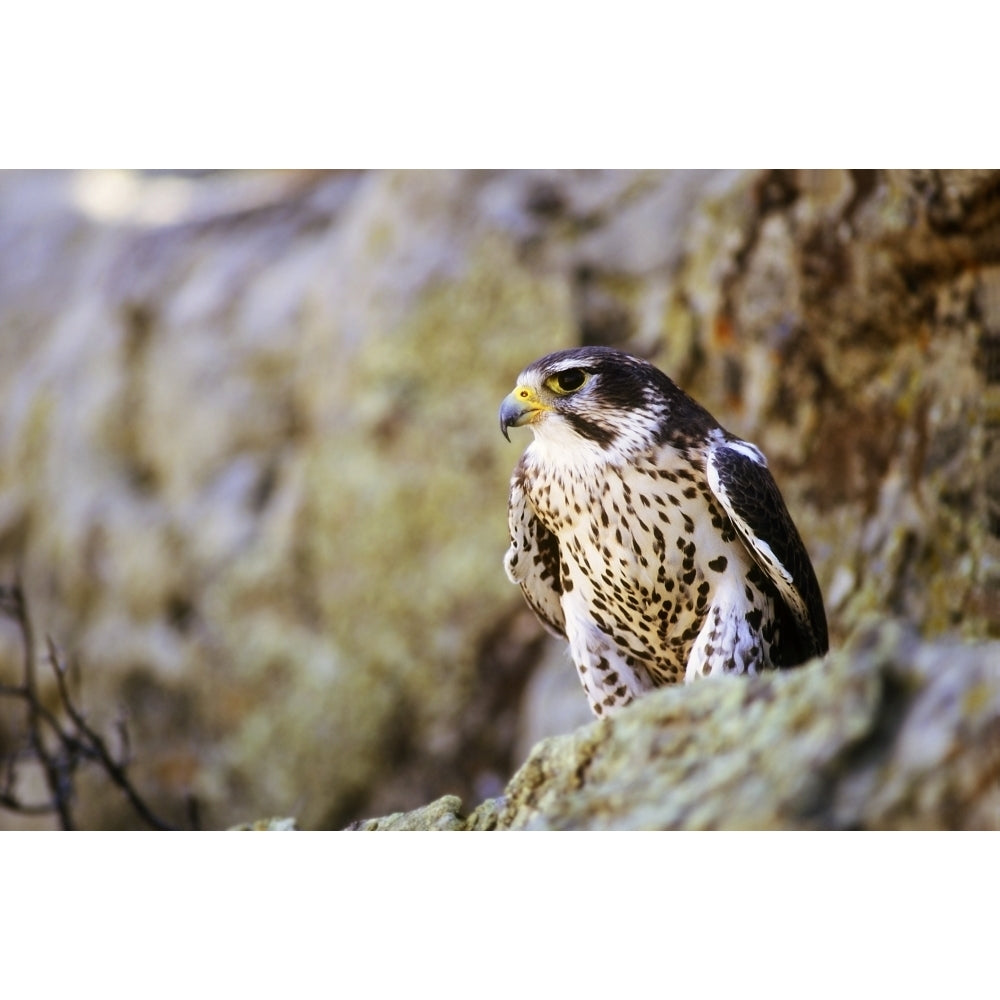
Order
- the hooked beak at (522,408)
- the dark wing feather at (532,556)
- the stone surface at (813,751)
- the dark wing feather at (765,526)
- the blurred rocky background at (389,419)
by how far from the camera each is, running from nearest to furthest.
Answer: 1. the stone surface at (813,751)
2. the dark wing feather at (765,526)
3. the hooked beak at (522,408)
4. the dark wing feather at (532,556)
5. the blurred rocky background at (389,419)

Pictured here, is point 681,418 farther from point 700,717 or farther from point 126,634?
point 126,634

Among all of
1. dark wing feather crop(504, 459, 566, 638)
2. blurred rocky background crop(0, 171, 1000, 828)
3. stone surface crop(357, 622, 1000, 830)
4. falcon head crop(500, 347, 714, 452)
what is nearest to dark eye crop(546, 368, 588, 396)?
falcon head crop(500, 347, 714, 452)

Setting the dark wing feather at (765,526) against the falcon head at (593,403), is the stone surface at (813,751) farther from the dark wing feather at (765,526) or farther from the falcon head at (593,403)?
the falcon head at (593,403)

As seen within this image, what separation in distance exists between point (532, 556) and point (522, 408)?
418 millimetres

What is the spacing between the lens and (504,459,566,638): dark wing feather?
8.58 ft

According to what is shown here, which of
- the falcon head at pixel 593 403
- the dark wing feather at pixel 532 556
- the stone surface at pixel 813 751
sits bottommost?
the stone surface at pixel 813 751

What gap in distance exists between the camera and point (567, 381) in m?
2.43

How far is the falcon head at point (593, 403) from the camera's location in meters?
2.40

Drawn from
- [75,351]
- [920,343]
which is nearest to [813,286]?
[920,343]

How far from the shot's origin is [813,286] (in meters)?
3.44

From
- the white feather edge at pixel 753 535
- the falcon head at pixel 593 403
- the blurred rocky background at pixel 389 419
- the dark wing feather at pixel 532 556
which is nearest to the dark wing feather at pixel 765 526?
the white feather edge at pixel 753 535

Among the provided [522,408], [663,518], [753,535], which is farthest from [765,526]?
[522,408]

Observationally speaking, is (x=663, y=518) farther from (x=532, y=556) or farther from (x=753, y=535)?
(x=532, y=556)

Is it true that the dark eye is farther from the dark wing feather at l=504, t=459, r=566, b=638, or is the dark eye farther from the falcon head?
the dark wing feather at l=504, t=459, r=566, b=638
